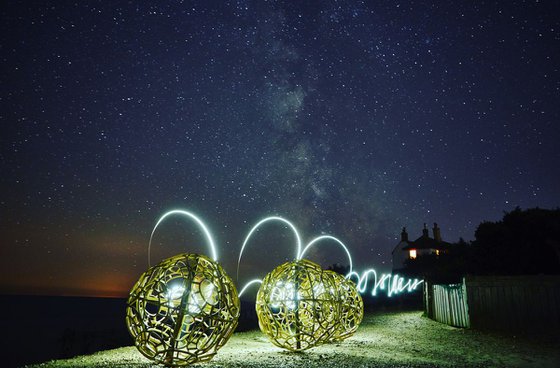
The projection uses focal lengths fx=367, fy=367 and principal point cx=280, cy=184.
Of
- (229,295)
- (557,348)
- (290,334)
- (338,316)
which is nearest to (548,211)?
(557,348)

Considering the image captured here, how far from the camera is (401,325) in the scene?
15.0 meters

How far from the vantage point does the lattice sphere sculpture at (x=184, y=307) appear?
720 centimetres

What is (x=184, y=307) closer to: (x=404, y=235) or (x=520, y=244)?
(x=520, y=244)

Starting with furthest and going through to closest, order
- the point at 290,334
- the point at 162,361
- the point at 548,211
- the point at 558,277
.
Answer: the point at 548,211, the point at 558,277, the point at 290,334, the point at 162,361

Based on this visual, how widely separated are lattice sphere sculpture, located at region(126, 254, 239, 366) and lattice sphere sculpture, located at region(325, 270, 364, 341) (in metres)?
3.48

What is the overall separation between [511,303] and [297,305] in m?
8.68

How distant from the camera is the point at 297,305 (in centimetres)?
918

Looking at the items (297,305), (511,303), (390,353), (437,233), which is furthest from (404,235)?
(297,305)

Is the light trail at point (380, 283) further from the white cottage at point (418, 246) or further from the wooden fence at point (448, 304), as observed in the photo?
the white cottage at point (418, 246)

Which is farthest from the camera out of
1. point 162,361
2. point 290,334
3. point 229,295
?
point 290,334

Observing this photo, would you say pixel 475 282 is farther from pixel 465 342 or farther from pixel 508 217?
pixel 508 217

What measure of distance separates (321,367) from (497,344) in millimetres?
5974

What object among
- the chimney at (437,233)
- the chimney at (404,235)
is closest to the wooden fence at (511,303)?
the chimney at (437,233)

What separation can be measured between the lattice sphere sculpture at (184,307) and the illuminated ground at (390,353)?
446 millimetres
